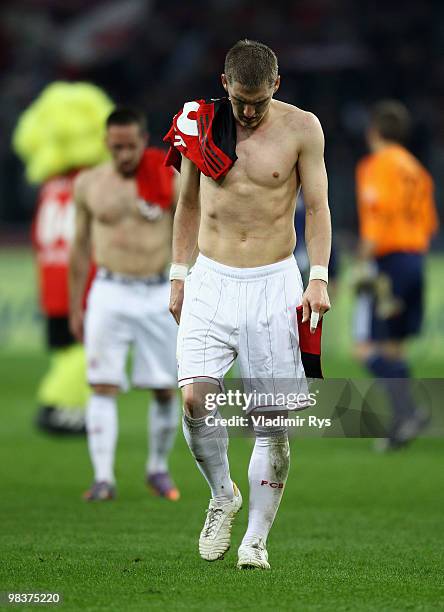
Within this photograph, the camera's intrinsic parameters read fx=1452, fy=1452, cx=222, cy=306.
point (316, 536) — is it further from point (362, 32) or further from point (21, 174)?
point (362, 32)

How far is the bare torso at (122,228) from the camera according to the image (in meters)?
9.28

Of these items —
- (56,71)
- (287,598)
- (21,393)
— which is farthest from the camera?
(56,71)

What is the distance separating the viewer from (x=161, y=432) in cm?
938

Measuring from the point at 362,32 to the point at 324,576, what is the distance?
664 inches

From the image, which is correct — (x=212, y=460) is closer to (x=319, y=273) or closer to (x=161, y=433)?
(x=319, y=273)

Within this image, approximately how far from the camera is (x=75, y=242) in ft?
31.0

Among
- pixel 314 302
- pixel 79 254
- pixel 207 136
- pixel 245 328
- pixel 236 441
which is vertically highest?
pixel 207 136

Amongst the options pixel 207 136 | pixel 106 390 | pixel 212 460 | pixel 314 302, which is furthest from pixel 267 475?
pixel 106 390

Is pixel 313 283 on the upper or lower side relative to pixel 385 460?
upper

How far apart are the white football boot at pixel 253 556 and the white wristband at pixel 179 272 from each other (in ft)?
3.99

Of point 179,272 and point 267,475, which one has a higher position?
point 179,272

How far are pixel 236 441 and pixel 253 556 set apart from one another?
19.4 feet

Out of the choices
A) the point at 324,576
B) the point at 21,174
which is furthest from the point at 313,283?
the point at 21,174

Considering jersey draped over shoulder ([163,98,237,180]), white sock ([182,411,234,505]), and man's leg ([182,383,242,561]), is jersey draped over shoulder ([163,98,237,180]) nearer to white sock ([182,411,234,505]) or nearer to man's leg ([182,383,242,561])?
man's leg ([182,383,242,561])
